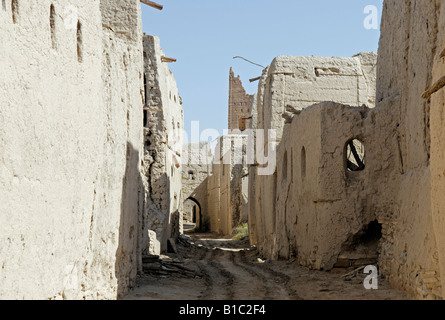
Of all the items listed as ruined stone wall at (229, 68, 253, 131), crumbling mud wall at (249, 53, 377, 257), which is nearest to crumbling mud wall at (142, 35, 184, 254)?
crumbling mud wall at (249, 53, 377, 257)

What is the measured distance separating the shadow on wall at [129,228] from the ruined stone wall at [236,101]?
83.4 feet

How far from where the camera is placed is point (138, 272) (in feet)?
31.1

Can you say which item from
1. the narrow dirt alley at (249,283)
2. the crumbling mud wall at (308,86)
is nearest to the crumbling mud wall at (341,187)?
the narrow dirt alley at (249,283)

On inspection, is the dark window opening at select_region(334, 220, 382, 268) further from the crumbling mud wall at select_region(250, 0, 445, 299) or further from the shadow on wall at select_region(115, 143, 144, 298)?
the shadow on wall at select_region(115, 143, 144, 298)

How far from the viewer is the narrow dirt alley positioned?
7.81 m

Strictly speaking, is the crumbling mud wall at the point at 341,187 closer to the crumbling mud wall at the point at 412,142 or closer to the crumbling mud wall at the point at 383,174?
the crumbling mud wall at the point at 383,174

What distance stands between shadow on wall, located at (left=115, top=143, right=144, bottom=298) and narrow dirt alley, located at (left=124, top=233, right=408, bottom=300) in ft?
0.85

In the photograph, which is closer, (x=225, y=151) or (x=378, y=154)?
(x=378, y=154)

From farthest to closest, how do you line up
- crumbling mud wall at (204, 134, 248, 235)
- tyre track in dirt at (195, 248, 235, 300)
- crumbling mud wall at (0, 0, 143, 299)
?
crumbling mud wall at (204, 134, 248, 235) → tyre track in dirt at (195, 248, 235, 300) → crumbling mud wall at (0, 0, 143, 299)
